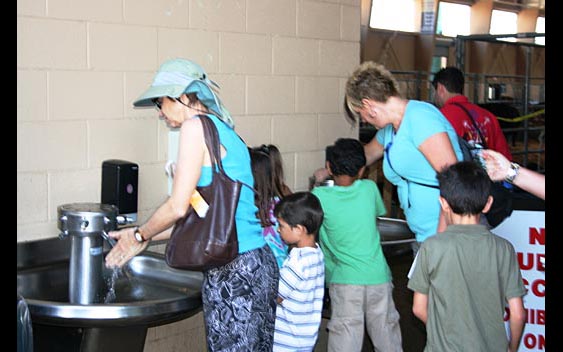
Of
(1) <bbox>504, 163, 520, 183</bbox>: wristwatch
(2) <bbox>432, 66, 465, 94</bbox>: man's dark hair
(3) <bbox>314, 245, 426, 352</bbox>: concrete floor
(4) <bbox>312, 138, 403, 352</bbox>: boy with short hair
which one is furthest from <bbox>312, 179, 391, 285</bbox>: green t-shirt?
(2) <bbox>432, 66, 465, 94</bbox>: man's dark hair

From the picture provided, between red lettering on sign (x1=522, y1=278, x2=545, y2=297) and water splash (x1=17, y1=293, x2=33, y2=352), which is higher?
water splash (x1=17, y1=293, x2=33, y2=352)

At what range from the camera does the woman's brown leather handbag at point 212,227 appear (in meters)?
3.15

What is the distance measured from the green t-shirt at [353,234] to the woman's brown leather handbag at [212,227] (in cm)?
95

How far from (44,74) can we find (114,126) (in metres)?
0.43

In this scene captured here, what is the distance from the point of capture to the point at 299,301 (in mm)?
3676

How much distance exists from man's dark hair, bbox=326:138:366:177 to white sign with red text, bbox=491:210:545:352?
2.50ft

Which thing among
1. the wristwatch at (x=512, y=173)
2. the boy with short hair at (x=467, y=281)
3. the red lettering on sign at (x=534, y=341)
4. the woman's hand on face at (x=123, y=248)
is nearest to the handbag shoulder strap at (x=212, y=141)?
the woman's hand on face at (x=123, y=248)

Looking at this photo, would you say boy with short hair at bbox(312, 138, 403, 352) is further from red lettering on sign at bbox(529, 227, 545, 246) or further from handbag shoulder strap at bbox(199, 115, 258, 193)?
handbag shoulder strap at bbox(199, 115, 258, 193)

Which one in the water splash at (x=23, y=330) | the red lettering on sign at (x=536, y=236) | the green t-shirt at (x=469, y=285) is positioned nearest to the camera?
the water splash at (x=23, y=330)

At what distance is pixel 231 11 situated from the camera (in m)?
4.43

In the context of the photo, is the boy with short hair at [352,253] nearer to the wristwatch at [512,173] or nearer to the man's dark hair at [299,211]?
the man's dark hair at [299,211]

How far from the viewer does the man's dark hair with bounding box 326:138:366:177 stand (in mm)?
4043
